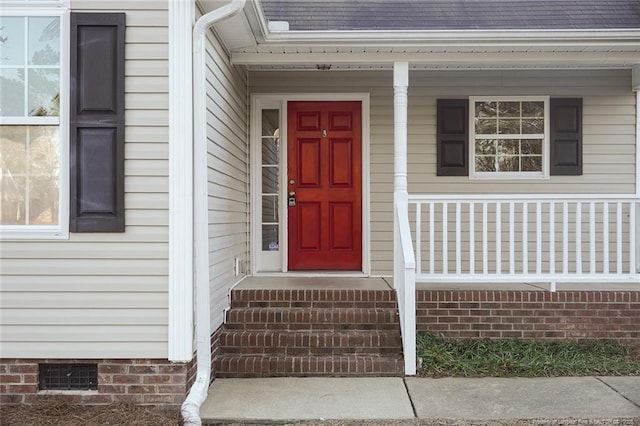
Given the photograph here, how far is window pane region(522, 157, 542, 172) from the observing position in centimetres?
573

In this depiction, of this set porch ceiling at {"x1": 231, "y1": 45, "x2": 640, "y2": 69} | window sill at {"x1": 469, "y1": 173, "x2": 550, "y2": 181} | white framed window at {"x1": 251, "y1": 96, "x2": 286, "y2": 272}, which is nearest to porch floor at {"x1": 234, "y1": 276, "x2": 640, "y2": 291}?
white framed window at {"x1": 251, "y1": 96, "x2": 286, "y2": 272}

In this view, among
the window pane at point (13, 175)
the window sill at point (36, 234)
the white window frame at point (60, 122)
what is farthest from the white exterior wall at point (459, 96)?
the window sill at point (36, 234)

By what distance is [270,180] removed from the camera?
19.2 feet

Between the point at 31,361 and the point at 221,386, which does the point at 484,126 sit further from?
the point at 31,361

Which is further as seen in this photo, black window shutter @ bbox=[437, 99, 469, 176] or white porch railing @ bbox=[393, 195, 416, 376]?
black window shutter @ bbox=[437, 99, 469, 176]

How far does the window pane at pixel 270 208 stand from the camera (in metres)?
5.81

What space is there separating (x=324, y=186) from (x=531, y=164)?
2.41m

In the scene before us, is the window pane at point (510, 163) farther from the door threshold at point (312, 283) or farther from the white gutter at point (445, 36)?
the door threshold at point (312, 283)

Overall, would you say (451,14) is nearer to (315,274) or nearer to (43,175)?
(315,274)

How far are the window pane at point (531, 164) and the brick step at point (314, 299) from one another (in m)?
2.43

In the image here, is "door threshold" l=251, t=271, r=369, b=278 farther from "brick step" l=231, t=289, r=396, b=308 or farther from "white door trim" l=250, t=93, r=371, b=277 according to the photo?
"brick step" l=231, t=289, r=396, b=308

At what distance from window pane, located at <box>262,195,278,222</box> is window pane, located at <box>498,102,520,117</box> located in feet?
9.19

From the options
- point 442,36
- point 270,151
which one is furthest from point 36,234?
point 442,36

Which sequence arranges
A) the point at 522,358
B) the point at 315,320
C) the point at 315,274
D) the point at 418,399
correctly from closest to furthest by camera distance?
the point at 418,399 → the point at 522,358 → the point at 315,320 → the point at 315,274
